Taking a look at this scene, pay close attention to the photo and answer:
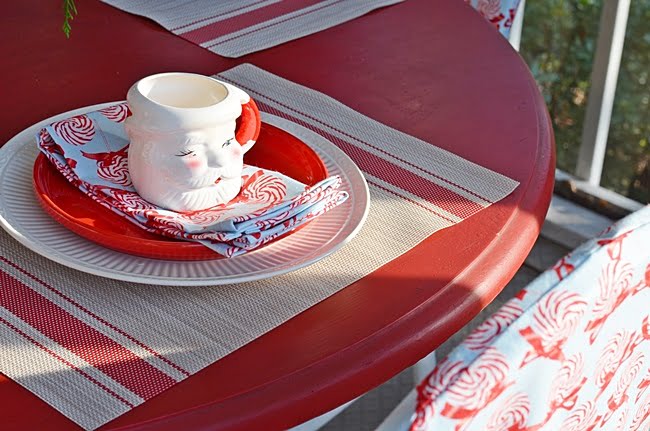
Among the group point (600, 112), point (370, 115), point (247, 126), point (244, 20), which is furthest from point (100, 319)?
point (600, 112)

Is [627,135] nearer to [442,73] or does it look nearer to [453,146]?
[442,73]

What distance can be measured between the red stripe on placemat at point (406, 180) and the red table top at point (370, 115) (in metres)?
0.03

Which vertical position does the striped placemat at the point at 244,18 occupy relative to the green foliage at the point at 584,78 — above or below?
above

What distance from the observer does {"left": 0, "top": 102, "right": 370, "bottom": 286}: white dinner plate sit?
0.88 metres

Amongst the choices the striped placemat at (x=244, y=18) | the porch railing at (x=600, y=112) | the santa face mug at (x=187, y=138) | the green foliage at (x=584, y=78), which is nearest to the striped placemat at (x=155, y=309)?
the santa face mug at (x=187, y=138)

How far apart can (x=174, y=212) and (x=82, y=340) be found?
18 centimetres

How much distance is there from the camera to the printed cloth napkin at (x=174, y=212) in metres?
0.91

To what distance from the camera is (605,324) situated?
63 cm

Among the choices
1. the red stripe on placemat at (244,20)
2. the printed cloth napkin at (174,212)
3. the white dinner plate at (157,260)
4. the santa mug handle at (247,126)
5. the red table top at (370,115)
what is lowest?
the red table top at (370,115)

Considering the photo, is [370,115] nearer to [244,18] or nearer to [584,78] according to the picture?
[244,18]

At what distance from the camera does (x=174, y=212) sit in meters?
0.95

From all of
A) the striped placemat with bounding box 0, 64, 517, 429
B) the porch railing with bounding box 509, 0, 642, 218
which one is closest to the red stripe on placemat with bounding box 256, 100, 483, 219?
the striped placemat with bounding box 0, 64, 517, 429

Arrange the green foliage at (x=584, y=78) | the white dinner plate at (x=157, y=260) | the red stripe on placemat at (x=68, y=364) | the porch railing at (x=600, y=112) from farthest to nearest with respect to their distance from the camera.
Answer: the green foliage at (x=584, y=78) → the porch railing at (x=600, y=112) → the white dinner plate at (x=157, y=260) → the red stripe on placemat at (x=68, y=364)

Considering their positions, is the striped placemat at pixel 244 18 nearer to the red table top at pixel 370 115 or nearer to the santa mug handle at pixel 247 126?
the red table top at pixel 370 115
